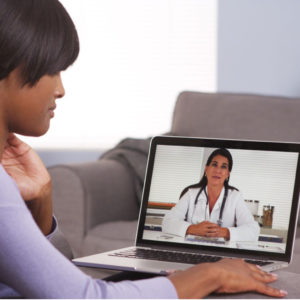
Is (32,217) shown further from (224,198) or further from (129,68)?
(129,68)

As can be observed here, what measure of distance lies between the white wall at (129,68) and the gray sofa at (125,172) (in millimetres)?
1445

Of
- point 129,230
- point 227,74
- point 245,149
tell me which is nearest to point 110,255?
point 245,149

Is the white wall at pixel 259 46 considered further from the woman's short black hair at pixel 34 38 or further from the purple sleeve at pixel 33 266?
the purple sleeve at pixel 33 266

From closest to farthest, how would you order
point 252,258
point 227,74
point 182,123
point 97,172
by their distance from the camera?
point 252,258, point 97,172, point 182,123, point 227,74

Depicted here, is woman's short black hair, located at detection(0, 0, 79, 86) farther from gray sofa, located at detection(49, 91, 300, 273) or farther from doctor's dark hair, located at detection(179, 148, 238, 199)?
gray sofa, located at detection(49, 91, 300, 273)

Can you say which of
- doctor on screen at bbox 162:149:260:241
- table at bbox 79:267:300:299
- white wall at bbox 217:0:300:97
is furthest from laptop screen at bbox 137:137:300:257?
white wall at bbox 217:0:300:97

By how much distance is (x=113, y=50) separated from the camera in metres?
3.82

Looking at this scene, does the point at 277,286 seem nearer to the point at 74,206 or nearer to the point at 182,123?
the point at 74,206

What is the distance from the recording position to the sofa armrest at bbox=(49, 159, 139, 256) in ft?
6.64

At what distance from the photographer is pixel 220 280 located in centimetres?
78

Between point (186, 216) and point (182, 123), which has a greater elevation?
point (182, 123)

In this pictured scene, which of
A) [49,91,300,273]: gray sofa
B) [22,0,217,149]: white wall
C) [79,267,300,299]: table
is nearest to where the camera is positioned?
[79,267,300,299]: table

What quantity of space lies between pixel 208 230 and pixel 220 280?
38 cm

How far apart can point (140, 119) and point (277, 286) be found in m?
3.02
